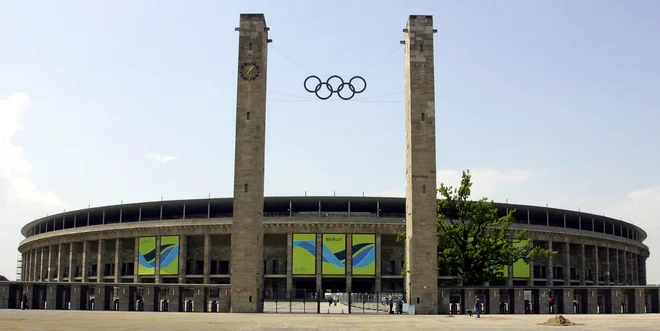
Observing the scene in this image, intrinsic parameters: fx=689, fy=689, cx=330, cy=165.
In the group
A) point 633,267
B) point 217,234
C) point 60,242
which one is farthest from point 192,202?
point 633,267

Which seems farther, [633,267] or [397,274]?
[633,267]

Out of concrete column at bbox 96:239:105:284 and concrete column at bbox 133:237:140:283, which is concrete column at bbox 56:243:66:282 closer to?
concrete column at bbox 96:239:105:284

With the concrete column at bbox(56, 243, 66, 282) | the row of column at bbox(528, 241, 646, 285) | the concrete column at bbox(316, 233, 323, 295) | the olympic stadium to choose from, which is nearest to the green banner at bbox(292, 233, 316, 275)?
the olympic stadium

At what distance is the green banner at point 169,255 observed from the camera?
96312 millimetres

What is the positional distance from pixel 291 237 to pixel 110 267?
104ft

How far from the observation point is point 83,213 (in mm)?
111188

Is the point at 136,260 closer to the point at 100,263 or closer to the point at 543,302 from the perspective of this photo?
the point at 100,263

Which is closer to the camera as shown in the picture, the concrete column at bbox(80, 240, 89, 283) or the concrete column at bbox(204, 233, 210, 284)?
the concrete column at bbox(204, 233, 210, 284)

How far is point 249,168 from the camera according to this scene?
2308 inches

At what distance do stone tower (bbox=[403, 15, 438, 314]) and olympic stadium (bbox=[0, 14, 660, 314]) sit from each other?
9 cm

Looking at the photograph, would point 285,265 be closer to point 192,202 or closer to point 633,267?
point 192,202

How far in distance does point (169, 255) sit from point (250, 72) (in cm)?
4522

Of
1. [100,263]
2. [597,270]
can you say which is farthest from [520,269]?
[100,263]

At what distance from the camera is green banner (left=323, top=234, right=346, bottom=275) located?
9217cm
